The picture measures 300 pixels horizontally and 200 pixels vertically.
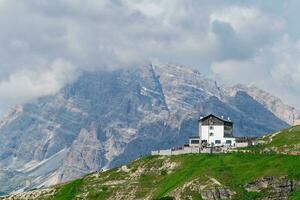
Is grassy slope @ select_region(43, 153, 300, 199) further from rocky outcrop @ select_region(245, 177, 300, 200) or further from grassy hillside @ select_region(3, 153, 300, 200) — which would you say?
rocky outcrop @ select_region(245, 177, 300, 200)

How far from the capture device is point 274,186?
16200cm

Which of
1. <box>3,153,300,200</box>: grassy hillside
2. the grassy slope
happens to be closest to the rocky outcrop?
<box>3,153,300,200</box>: grassy hillside

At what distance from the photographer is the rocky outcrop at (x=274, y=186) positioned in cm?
16032

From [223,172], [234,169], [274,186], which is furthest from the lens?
[234,169]

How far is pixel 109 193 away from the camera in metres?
196

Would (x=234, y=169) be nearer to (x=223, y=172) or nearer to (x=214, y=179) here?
(x=223, y=172)

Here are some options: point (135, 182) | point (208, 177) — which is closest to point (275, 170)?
point (208, 177)

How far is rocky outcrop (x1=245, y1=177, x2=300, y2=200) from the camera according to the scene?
160325mm

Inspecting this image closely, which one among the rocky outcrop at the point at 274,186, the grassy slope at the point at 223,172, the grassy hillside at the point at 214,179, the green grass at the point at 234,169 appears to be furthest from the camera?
the grassy slope at the point at 223,172

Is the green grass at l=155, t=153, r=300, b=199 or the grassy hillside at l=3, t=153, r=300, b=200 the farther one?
the green grass at l=155, t=153, r=300, b=199

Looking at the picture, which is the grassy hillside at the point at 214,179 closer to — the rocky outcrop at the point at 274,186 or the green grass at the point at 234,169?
the green grass at the point at 234,169

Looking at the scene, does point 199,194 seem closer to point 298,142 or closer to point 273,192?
point 273,192

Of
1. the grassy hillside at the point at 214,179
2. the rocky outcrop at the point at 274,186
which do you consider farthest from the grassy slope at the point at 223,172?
the rocky outcrop at the point at 274,186

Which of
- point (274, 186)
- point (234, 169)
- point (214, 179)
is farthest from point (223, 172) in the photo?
point (274, 186)
